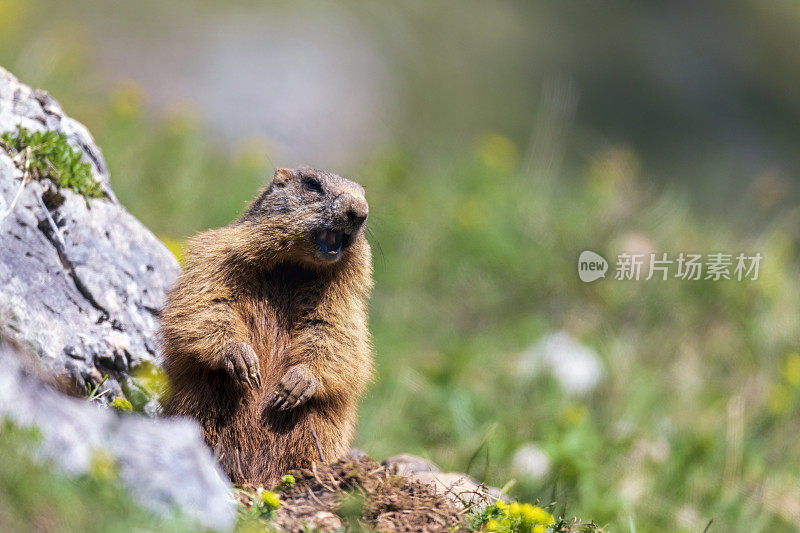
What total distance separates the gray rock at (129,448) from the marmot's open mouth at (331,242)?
1.42m

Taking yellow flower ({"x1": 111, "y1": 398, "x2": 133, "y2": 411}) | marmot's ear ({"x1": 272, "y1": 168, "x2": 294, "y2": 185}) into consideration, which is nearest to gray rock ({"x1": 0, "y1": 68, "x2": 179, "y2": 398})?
yellow flower ({"x1": 111, "y1": 398, "x2": 133, "y2": 411})

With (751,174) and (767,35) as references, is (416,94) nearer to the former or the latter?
(751,174)

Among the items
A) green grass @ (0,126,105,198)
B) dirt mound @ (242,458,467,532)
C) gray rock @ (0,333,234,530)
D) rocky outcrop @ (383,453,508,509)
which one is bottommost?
gray rock @ (0,333,234,530)

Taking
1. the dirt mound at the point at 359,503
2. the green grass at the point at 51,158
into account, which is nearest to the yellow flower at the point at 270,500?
the dirt mound at the point at 359,503

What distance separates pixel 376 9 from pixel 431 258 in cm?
726

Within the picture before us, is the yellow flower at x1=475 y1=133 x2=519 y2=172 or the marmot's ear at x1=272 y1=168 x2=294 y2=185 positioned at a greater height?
the yellow flower at x1=475 y1=133 x2=519 y2=172

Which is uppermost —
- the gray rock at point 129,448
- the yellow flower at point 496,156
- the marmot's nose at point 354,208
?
the yellow flower at point 496,156

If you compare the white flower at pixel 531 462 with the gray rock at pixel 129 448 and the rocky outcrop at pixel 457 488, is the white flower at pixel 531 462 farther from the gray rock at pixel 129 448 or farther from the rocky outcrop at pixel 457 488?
the gray rock at pixel 129 448

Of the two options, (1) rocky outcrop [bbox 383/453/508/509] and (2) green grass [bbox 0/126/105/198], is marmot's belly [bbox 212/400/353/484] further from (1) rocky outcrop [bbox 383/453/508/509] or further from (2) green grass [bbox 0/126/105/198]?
(2) green grass [bbox 0/126/105/198]

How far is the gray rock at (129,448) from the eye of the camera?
112 inches

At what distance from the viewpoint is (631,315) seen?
347 inches

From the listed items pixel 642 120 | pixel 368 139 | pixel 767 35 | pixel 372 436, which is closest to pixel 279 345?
pixel 372 436

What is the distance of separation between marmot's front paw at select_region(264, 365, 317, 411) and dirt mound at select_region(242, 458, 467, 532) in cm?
31

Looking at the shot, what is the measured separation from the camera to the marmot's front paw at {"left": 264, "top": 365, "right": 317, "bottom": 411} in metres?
4.00
